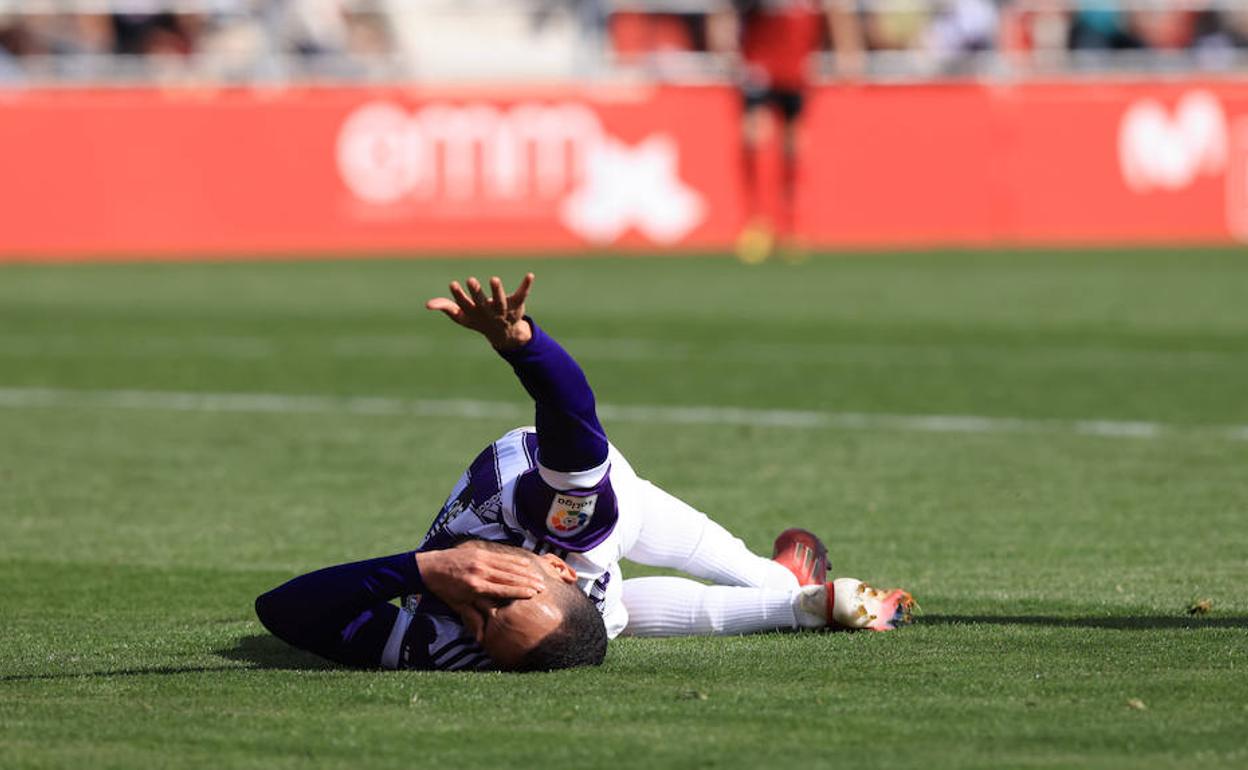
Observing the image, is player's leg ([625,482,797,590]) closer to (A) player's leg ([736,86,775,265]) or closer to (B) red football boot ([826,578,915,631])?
(B) red football boot ([826,578,915,631])

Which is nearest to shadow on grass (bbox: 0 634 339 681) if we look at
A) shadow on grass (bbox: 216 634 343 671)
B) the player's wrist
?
shadow on grass (bbox: 216 634 343 671)

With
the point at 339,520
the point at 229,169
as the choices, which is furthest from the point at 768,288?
the point at 339,520

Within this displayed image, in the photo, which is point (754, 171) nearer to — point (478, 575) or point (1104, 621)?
point (1104, 621)

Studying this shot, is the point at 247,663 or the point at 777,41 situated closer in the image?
the point at 247,663

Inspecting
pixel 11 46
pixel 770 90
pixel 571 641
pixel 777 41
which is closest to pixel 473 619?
pixel 571 641

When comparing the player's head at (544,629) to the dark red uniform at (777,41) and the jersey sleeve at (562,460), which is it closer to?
the jersey sleeve at (562,460)

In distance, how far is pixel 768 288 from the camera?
21.0 metres

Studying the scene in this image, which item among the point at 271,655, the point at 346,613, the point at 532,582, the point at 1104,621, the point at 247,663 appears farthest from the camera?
the point at 1104,621

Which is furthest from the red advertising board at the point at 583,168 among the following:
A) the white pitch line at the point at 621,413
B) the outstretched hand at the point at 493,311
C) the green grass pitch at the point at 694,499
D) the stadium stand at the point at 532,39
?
the outstretched hand at the point at 493,311

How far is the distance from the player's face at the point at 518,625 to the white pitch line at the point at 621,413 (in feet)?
20.0

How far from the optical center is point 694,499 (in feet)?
32.7

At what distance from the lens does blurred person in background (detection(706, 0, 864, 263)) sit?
24719 millimetres

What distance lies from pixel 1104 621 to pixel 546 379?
76.8 inches

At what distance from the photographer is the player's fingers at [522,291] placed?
5.75 m
